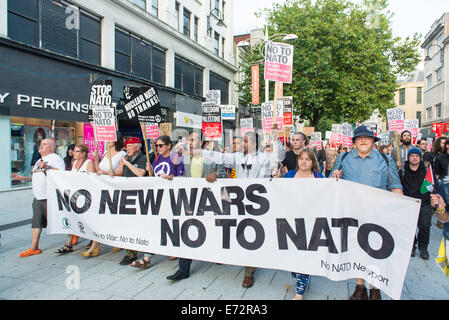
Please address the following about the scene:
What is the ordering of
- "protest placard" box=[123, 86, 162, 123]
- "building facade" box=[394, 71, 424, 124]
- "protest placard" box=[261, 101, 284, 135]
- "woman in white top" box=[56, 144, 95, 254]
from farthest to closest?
"building facade" box=[394, 71, 424, 124], "protest placard" box=[261, 101, 284, 135], "protest placard" box=[123, 86, 162, 123], "woman in white top" box=[56, 144, 95, 254]

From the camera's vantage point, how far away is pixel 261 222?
12.0ft

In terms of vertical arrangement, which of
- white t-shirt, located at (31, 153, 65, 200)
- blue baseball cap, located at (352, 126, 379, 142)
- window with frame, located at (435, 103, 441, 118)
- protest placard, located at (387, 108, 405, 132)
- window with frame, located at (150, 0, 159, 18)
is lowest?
white t-shirt, located at (31, 153, 65, 200)

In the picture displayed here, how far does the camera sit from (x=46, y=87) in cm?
1177

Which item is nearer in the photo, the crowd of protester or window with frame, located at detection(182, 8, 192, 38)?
the crowd of protester

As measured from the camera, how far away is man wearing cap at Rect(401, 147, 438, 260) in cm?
506

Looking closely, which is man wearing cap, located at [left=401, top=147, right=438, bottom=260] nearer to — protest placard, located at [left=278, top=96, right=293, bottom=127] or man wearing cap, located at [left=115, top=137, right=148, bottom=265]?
man wearing cap, located at [left=115, top=137, right=148, bottom=265]

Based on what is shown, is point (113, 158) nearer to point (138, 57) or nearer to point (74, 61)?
point (74, 61)

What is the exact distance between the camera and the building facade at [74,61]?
1067 centimetres

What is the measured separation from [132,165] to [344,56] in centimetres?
1886

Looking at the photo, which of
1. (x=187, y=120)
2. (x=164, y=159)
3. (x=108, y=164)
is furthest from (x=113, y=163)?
(x=187, y=120)

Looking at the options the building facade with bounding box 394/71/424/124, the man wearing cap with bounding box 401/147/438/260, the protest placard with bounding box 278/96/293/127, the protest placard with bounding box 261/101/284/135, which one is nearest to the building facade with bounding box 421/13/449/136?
the building facade with bounding box 394/71/424/124

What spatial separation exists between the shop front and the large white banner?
6313 millimetres
